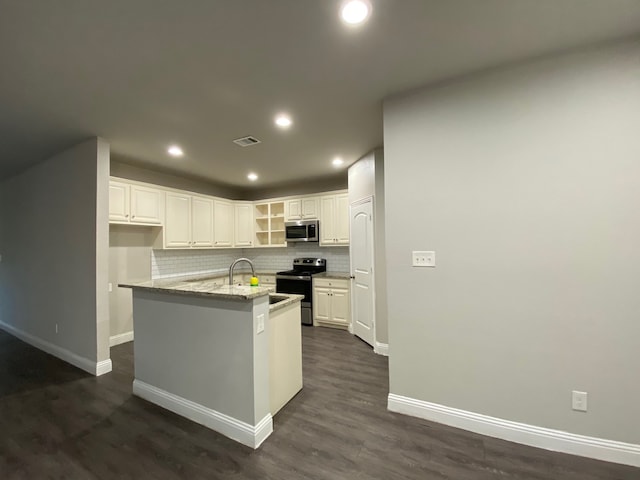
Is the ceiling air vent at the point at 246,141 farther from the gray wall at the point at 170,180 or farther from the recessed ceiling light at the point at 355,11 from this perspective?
the gray wall at the point at 170,180

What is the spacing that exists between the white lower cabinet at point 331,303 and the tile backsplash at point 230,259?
0.60m

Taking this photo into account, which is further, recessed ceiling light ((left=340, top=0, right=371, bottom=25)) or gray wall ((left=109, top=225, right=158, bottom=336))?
gray wall ((left=109, top=225, right=158, bottom=336))

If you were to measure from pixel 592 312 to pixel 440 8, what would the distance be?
2.11 m

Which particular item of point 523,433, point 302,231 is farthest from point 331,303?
point 523,433

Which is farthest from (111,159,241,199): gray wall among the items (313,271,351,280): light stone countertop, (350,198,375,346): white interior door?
(350,198,375,346): white interior door

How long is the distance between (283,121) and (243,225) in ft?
10.8

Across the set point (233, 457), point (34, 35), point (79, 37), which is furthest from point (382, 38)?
point (233, 457)

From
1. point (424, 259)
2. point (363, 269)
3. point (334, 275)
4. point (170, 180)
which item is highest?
point (170, 180)

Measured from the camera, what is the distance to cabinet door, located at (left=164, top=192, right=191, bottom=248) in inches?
175

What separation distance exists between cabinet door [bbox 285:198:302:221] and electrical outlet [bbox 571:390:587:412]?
428cm

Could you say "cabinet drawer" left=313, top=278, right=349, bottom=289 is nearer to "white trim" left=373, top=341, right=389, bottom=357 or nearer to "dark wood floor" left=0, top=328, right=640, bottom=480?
"white trim" left=373, top=341, right=389, bottom=357

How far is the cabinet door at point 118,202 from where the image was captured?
3740mm

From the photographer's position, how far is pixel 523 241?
1.95 meters

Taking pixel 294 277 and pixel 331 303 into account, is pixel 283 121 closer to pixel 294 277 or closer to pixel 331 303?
pixel 294 277
